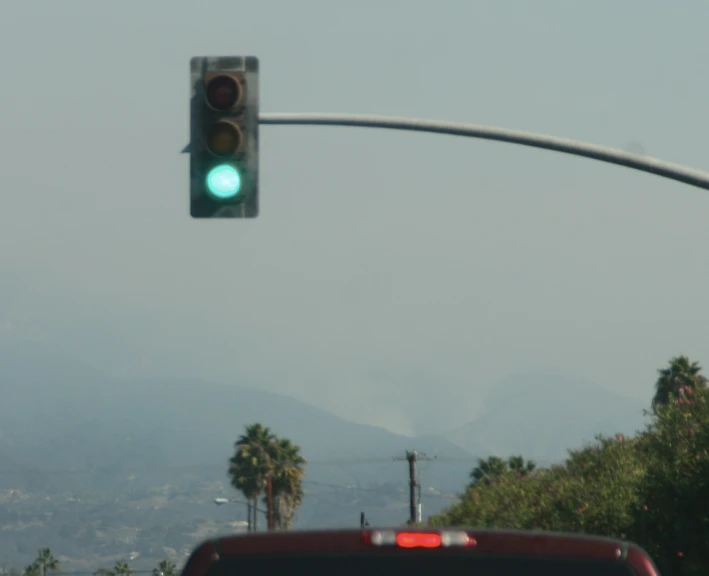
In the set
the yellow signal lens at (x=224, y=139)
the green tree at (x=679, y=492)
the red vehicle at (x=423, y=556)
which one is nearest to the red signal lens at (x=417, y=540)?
the red vehicle at (x=423, y=556)

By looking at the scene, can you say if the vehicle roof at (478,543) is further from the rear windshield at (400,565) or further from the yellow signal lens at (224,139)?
the yellow signal lens at (224,139)

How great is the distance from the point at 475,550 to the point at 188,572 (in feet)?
3.63

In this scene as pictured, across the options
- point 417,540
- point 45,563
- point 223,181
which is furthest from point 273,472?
point 417,540

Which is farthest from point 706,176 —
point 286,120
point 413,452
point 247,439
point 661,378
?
point 247,439

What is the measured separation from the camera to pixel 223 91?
11.6 metres

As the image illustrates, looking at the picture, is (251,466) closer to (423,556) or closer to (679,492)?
(679,492)

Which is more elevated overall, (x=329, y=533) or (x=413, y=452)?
(x=413, y=452)

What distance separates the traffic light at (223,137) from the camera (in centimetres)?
1155

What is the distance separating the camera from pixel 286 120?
39.9 feet

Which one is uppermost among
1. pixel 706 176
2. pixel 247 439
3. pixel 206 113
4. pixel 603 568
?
pixel 247 439

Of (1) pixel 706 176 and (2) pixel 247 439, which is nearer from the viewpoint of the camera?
(1) pixel 706 176

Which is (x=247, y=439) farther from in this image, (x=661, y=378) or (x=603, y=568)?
(x=603, y=568)

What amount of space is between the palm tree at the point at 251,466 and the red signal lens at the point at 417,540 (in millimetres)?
82502

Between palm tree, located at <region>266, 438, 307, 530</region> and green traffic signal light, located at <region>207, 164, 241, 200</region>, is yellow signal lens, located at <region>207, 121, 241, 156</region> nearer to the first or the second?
green traffic signal light, located at <region>207, 164, 241, 200</region>
